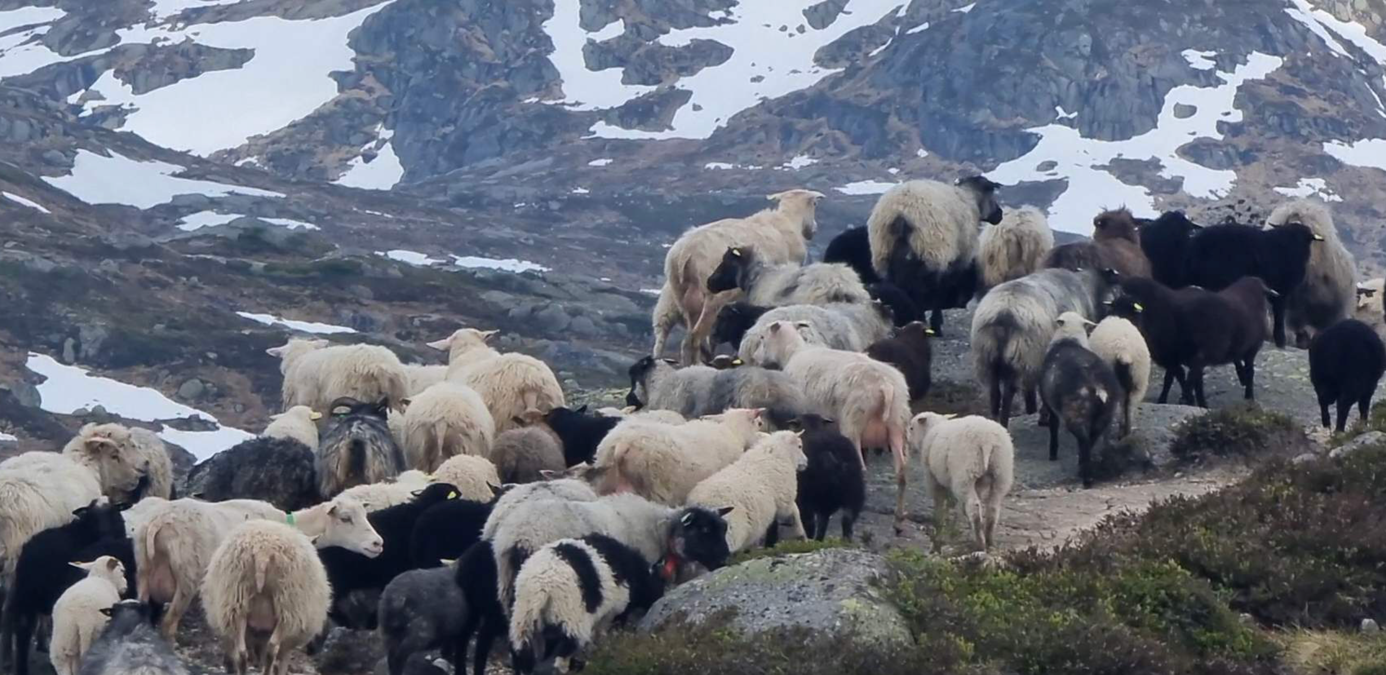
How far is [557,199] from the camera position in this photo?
182500 millimetres

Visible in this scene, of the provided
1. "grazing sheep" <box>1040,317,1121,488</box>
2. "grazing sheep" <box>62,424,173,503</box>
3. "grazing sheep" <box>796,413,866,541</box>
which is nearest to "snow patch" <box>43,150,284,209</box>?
"grazing sheep" <box>62,424,173,503</box>

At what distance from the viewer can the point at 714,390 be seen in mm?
18250

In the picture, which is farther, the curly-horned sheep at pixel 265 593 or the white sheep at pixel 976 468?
the white sheep at pixel 976 468

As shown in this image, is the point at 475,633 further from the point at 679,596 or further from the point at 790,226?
the point at 790,226

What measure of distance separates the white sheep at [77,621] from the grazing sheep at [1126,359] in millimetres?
10404

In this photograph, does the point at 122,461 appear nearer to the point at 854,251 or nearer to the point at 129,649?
the point at 129,649

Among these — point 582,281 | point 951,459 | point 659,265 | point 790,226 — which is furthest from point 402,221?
point 951,459

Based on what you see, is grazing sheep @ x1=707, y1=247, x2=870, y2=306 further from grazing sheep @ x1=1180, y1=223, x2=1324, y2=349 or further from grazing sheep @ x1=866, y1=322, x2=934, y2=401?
grazing sheep @ x1=1180, y1=223, x2=1324, y2=349

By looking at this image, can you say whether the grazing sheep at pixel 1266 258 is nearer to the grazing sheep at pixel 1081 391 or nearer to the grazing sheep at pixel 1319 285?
the grazing sheep at pixel 1319 285

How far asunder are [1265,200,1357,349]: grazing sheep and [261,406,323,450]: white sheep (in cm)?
1343

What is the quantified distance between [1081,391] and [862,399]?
2345 millimetres

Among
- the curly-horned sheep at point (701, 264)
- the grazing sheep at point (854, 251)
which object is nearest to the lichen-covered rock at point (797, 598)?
the curly-horned sheep at point (701, 264)

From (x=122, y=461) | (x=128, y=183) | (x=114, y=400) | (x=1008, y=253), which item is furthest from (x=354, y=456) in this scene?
(x=128, y=183)

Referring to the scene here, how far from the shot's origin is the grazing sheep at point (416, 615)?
12.4 metres
